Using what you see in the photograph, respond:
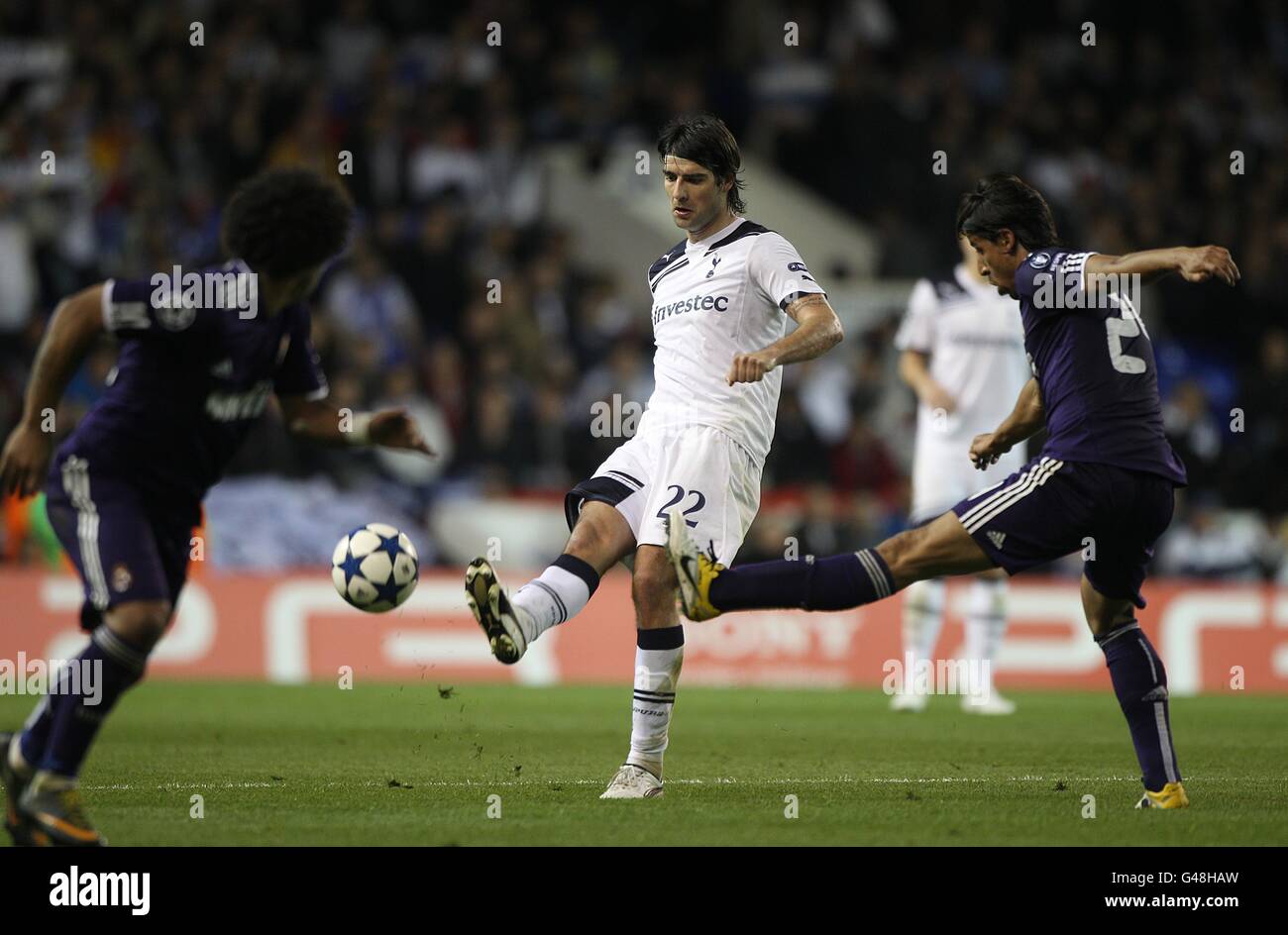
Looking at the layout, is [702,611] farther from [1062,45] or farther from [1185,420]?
[1062,45]

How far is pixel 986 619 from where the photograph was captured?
416 inches

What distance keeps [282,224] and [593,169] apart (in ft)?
41.2

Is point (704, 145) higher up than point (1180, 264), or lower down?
higher up


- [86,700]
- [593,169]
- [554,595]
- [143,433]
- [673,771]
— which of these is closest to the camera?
[86,700]

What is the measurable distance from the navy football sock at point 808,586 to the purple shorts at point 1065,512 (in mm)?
364

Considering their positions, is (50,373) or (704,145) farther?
(704,145)

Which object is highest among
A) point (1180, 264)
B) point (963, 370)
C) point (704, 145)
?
point (704, 145)

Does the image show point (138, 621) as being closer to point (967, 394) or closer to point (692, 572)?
point (692, 572)

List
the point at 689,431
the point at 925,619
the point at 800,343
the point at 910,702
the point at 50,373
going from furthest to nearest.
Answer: the point at 925,619, the point at 910,702, the point at 689,431, the point at 800,343, the point at 50,373

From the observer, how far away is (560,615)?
6.28 metres

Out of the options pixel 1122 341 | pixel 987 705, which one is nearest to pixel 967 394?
pixel 987 705

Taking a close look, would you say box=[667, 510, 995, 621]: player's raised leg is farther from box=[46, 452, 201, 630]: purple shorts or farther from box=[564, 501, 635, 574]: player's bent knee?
box=[46, 452, 201, 630]: purple shorts

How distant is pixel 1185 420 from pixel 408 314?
687 centimetres
